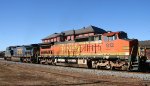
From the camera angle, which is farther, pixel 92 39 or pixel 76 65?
pixel 76 65

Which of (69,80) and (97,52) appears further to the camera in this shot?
(97,52)

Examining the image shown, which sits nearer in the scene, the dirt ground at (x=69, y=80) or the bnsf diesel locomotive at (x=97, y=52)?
the dirt ground at (x=69, y=80)

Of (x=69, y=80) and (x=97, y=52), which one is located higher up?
(x=97, y=52)

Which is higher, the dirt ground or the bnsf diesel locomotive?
the bnsf diesel locomotive

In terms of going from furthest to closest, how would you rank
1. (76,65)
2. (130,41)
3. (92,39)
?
(76,65), (92,39), (130,41)

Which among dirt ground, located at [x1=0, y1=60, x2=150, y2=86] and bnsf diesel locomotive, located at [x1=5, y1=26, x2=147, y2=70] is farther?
bnsf diesel locomotive, located at [x1=5, y1=26, x2=147, y2=70]

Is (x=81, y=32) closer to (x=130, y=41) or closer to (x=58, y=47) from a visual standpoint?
(x=58, y=47)

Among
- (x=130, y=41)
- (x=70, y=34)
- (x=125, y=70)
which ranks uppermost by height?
(x=70, y=34)

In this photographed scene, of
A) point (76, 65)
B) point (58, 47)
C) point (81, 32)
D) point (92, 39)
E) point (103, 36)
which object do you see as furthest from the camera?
point (81, 32)

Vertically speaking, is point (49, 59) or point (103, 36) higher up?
point (103, 36)

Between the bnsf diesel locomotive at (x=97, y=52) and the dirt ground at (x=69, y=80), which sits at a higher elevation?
the bnsf diesel locomotive at (x=97, y=52)

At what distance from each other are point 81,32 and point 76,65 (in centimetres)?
4585

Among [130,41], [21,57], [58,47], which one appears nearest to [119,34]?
[130,41]

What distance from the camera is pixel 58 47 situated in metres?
35.6
